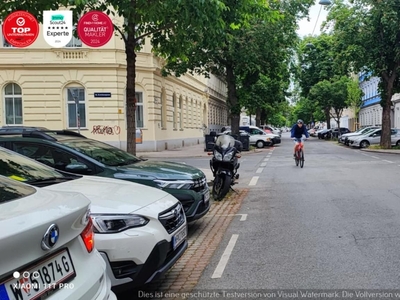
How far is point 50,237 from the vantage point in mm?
2332

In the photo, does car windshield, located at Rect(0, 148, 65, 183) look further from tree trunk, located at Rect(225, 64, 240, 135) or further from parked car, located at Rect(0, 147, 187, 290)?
tree trunk, located at Rect(225, 64, 240, 135)

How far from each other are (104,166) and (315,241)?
3.20 meters

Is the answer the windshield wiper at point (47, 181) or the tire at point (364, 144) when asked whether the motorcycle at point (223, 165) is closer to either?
the windshield wiper at point (47, 181)

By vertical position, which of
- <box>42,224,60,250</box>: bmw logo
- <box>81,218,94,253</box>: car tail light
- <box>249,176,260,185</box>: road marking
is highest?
<box>42,224,60,250</box>: bmw logo

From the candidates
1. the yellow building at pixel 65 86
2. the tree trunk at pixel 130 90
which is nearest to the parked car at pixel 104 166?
the tree trunk at pixel 130 90

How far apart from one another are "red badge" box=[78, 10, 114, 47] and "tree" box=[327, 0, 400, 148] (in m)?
20.4

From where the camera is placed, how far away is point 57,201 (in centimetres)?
262

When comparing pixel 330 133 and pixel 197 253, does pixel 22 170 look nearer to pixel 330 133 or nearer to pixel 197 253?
pixel 197 253

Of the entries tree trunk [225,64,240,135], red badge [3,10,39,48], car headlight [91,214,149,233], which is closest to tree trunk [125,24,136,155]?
red badge [3,10,39,48]

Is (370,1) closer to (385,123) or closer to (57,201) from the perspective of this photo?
(385,123)

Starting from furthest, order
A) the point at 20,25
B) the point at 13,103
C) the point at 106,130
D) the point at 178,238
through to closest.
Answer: the point at 13,103
the point at 106,130
the point at 20,25
the point at 178,238

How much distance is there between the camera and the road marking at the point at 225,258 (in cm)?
500

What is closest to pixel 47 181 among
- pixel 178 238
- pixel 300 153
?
pixel 178 238

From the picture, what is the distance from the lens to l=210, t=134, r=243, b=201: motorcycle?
9.93 metres
